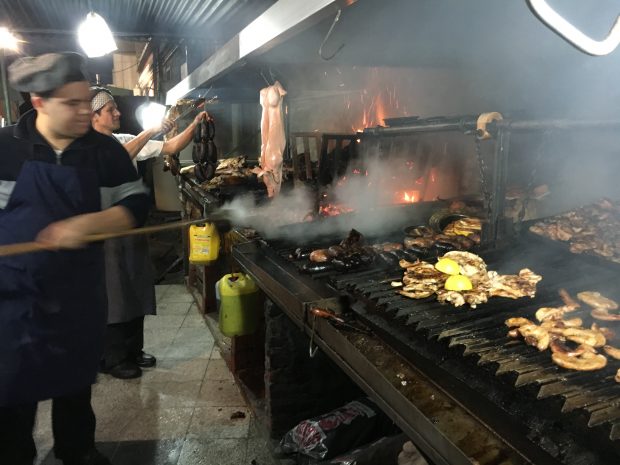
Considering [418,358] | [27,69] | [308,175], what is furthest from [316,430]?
[308,175]

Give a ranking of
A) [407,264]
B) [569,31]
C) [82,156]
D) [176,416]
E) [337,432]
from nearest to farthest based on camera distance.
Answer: [569,31] → [82,156] → [407,264] → [337,432] → [176,416]

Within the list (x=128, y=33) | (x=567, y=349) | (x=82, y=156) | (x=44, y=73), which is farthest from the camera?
(x=128, y=33)

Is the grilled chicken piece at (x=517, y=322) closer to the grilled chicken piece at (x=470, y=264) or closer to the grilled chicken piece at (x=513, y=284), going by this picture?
the grilled chicken piece at (x=513, y=284)

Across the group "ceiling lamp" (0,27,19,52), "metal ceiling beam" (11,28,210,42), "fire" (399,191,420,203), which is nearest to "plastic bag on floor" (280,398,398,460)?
"fire" (399,191,420,203)

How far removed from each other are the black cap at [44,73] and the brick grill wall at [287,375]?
8.09ft

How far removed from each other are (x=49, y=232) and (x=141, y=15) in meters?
7.37

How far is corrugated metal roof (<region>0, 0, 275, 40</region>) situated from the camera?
742cm

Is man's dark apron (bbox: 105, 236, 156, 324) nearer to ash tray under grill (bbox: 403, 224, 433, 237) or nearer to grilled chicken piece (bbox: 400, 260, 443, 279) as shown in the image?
ash tray under grill (bbox: 403, 224, 433, 237)

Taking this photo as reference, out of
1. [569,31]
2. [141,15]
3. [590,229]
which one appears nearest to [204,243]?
[590,229]

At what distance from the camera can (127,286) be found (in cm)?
548

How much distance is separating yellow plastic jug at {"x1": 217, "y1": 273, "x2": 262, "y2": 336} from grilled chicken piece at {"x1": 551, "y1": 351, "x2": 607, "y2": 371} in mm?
3584

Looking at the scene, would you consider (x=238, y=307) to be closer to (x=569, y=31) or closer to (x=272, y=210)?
(x=272, y=210)

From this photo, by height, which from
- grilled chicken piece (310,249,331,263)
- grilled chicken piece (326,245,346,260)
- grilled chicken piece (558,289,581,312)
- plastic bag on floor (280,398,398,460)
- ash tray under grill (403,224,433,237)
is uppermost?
ash tray under grill (403,224,433,237)

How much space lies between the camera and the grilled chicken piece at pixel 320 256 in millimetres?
3555
